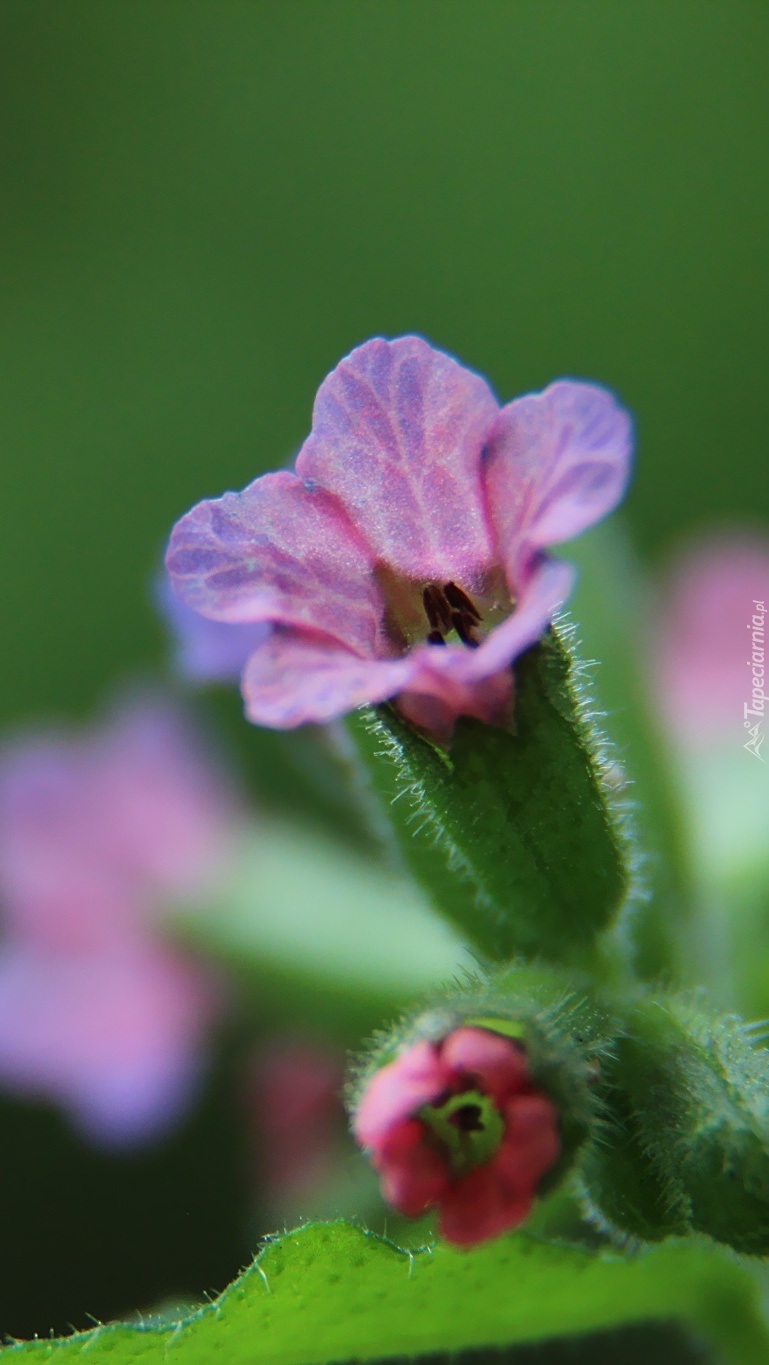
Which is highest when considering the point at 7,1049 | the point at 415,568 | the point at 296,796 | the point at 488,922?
the point at 415,568

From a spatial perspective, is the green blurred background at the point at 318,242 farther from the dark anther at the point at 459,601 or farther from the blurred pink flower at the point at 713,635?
the dark anther at the point at 459,601

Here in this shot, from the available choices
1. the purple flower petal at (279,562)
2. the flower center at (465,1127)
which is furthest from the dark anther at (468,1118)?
the purple flower petal at (279,562)

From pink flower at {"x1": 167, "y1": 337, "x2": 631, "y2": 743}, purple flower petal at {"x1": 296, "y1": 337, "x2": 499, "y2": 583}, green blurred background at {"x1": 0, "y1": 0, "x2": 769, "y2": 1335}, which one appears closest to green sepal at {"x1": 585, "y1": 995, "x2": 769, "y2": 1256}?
pink flower at {"x1": 167, "y1": 337, "x2": 631, "y2": 743}

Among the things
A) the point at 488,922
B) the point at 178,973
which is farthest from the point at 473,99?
the point at 488,922

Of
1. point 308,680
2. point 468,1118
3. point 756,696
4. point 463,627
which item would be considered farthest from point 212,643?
point 756,696

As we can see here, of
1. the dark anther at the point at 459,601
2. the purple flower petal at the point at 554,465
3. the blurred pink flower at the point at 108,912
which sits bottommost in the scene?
the blurred pink flower at the point at 108,912

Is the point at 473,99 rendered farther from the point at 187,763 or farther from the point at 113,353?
the point at 187,763

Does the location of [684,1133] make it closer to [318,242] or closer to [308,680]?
[308,680]
